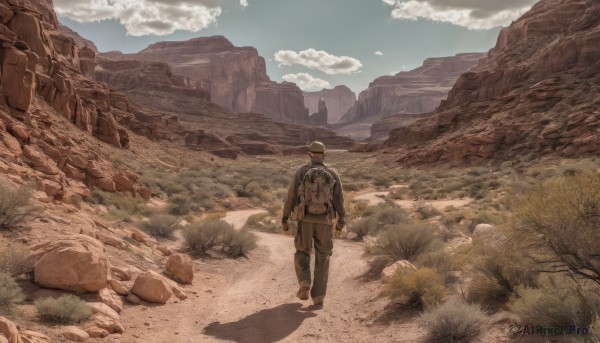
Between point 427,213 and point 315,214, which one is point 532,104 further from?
point 315,214

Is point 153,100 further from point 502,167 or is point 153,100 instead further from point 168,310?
point 168,310

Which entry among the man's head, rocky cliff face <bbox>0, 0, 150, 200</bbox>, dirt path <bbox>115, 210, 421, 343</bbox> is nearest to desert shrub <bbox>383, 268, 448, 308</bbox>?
dirt path <bbox>115, 210, 421, 343</bbox>

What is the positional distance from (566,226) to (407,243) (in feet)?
12.3

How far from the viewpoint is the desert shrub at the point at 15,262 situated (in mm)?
4520

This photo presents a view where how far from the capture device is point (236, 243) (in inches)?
377

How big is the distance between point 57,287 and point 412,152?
47.0 meters

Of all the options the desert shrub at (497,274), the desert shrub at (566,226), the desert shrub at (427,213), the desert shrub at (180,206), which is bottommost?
the desert shrub at (427,213)

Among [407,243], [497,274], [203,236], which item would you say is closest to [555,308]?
[497,274]

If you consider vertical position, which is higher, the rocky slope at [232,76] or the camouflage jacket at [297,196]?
the rocky slope at [232,76]

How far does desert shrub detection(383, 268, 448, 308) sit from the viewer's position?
5.12 metres

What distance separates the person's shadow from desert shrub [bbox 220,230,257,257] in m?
3.82

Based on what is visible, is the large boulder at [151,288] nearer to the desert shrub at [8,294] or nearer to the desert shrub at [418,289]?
the desert shrub at [8,294]

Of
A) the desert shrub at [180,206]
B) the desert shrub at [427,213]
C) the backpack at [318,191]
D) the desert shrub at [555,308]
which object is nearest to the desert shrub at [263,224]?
the desert shrub at [180,206]

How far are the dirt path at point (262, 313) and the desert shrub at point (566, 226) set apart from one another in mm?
1545
